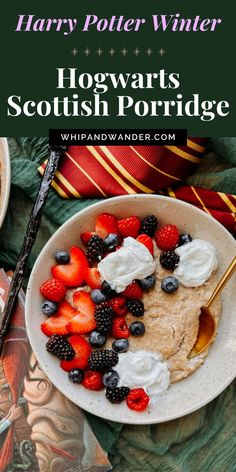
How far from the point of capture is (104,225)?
2.14 meters

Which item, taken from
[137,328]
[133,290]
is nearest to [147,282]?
[133,290]

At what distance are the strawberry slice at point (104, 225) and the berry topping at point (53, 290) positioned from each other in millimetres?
228

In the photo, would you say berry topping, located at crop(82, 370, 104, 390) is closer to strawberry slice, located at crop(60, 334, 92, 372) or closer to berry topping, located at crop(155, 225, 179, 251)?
strawberry slice, located at crop(60, 334, 92, 372)

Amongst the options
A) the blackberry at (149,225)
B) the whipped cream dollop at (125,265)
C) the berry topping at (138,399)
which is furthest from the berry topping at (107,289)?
the berry topping at (138,399)

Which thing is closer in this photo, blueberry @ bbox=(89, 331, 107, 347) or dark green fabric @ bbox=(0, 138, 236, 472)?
blueberry @ bbox=(89, 331, 107, 347)

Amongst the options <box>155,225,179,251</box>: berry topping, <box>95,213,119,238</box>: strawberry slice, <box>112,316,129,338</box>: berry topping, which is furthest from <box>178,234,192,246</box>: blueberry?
<box>112,316,129,338</box>: berry topping

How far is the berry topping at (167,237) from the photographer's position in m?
2.13

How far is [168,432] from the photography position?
2.23 meters

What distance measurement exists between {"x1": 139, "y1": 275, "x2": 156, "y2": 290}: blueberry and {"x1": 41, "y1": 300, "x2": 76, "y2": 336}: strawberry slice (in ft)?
0.85

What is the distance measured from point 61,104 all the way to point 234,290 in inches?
36.3

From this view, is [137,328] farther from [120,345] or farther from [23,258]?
[23,258]

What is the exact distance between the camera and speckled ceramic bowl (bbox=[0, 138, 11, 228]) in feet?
6.94

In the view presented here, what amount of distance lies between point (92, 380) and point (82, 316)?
0.22 meters

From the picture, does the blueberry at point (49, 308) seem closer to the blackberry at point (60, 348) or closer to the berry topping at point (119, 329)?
the blackberry at point (60, 348)
